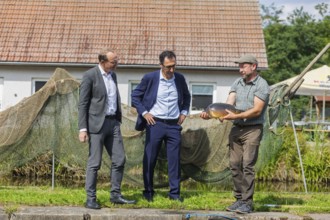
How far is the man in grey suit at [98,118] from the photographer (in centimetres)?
821

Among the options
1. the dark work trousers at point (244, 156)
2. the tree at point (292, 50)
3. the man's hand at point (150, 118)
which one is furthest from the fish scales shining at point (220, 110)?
the tree at point (292, 50)

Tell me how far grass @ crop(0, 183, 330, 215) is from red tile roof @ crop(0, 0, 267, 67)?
1024cm

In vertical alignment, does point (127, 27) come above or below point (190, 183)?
above

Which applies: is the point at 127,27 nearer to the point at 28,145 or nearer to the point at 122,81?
the point at 122,81

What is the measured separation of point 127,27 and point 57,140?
10957mm

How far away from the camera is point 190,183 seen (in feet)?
39.9

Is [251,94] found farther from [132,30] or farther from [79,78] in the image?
[132,30]

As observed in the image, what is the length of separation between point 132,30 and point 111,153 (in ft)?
42.5

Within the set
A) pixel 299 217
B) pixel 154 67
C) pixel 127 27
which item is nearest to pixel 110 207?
pixel 299 217

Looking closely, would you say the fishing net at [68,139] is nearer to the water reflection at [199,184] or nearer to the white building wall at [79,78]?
the water reflection at [199,184]

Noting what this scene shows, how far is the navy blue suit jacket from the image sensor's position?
884cm

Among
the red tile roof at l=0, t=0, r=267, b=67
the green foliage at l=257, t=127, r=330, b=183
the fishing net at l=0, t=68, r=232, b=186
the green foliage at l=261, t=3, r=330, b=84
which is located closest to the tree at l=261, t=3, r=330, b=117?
the green foliage at l=261, t=3, r=330, b=84

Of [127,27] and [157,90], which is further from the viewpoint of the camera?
[127,27]

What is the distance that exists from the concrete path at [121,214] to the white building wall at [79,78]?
11.7 meters
